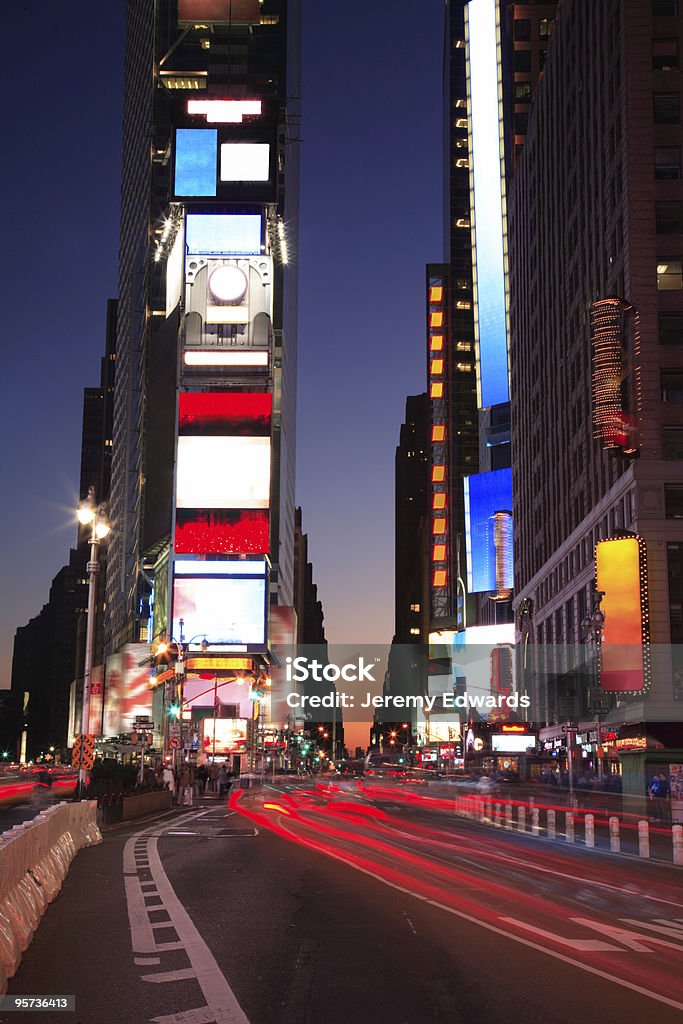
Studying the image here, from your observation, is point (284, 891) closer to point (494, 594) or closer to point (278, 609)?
point (494, 594)

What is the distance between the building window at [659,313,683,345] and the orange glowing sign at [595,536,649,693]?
11.1m

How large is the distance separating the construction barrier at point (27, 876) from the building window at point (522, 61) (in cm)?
13476

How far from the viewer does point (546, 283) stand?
9925cm

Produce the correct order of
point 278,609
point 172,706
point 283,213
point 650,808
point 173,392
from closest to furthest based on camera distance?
point 650,808
point 172,706
point 173,392
point 283,213
point 278,609

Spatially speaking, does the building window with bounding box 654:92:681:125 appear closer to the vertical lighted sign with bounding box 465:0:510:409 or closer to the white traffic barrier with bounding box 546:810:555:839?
the white traffic barrier with bounding box 546:810:555:839

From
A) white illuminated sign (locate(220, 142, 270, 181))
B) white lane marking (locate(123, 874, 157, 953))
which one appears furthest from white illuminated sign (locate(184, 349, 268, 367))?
white lane marking (locate(123, 874, 157, 953))

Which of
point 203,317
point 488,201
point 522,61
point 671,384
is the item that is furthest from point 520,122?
point 671,384

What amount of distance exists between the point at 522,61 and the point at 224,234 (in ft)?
133

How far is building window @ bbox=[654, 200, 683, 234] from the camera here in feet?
221

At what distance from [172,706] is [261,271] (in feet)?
266

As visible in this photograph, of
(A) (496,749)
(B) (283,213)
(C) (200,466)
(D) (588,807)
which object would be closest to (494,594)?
(A) (496,749)

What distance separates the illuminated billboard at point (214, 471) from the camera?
5010 inches

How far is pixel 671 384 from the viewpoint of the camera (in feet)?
215

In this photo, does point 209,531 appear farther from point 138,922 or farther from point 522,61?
point 138,922
